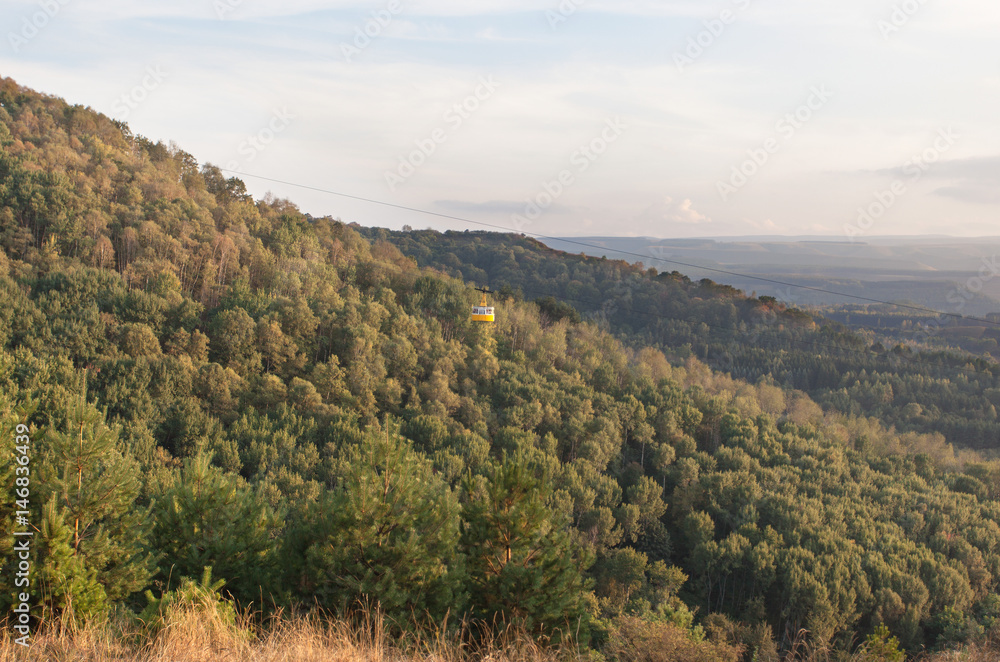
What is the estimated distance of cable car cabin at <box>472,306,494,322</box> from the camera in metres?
51.4

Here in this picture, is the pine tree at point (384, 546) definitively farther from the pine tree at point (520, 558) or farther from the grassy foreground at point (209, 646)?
the grassy foreground at point (209, 646)

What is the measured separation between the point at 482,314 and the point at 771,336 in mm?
44001

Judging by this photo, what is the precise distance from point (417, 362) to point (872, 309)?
10238 centimetres

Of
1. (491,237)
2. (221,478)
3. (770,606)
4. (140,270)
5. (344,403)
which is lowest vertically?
(770,606)

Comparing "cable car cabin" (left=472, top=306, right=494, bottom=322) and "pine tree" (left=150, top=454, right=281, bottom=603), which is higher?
→ "cable car cabin" (left=472, top=306, right=494, bottom=322)

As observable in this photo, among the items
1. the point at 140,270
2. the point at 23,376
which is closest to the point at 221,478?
the point at 23,376

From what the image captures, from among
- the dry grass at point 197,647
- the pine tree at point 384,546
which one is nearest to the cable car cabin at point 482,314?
the pine tree at point 384,546

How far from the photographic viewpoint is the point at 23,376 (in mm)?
28500

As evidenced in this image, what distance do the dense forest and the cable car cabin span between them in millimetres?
807

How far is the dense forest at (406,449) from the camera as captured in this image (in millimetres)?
11000

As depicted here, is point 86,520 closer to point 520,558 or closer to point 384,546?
point 384,546

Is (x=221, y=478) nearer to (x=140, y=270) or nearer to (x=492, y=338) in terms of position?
(x=140, y=270)

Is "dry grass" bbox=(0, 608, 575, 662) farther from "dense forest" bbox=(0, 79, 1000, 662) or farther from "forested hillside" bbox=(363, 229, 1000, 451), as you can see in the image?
"forested hillside" bbox=(363, 229, 1000, 451)

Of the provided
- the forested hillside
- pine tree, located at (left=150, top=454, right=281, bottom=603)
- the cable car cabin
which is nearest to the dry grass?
pine tree, located at (left=150, top=454, right=281, bottom=603)
